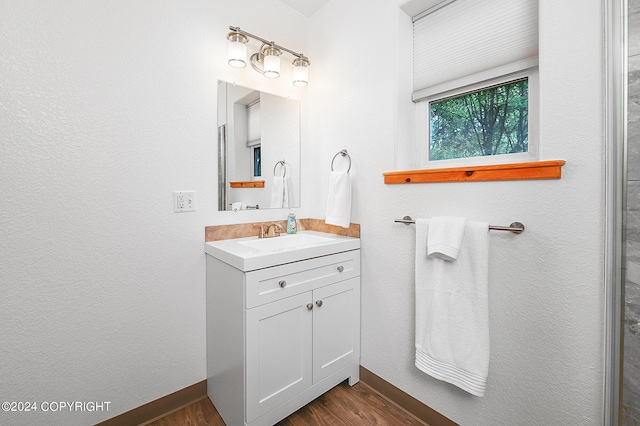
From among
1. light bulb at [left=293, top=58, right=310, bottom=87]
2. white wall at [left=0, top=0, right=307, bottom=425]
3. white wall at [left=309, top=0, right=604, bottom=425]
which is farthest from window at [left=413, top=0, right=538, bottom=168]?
white wall at [left=0, top=0, right=307, bottom=425]

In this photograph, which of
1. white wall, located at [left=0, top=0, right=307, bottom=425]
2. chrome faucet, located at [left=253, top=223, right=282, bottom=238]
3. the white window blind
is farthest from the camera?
chrome faucet, located at [left=253, top=223, right=282, bottom=238]

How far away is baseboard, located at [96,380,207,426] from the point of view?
4.68 ft

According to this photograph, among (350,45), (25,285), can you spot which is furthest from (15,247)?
(350,45)

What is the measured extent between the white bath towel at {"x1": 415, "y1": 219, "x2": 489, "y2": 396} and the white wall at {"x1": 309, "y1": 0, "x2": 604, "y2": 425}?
100 millimetres

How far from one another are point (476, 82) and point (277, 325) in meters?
1.52

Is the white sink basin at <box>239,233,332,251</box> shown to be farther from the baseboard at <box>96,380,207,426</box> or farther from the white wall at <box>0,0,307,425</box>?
the baseboard at <box>96,380,207,426</box>

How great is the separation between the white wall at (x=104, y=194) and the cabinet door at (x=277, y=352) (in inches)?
20.6

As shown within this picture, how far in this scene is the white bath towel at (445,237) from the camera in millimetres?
1229

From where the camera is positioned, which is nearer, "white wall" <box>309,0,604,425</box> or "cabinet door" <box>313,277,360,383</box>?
"white wall" <box>309,0,604,425</box>

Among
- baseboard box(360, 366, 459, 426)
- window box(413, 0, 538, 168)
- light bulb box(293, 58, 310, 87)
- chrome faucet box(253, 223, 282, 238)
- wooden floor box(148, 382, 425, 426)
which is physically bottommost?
wooden floor box(148, 382, 425, 426)

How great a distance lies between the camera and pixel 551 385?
3.67ft

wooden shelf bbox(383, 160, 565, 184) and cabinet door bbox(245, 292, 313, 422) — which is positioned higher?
wooden shelf bbox(383, 160, 565, 184)

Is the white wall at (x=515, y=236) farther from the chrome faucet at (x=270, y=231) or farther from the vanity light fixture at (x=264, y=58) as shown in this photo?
the chrome faucet at (x=270, y=231)

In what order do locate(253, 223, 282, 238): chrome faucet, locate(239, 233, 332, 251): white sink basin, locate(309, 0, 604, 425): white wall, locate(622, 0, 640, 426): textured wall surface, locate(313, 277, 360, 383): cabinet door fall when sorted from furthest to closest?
locate(253, 223, 282, 238): chrome faucet
locate(239, 233, 332, 251): white sink basin
locate(313, 277, 360, 383): cabinet door
locate(309, 0, 604, 425): white wall
locate(622, 0, 640, 426): textured wall surface
